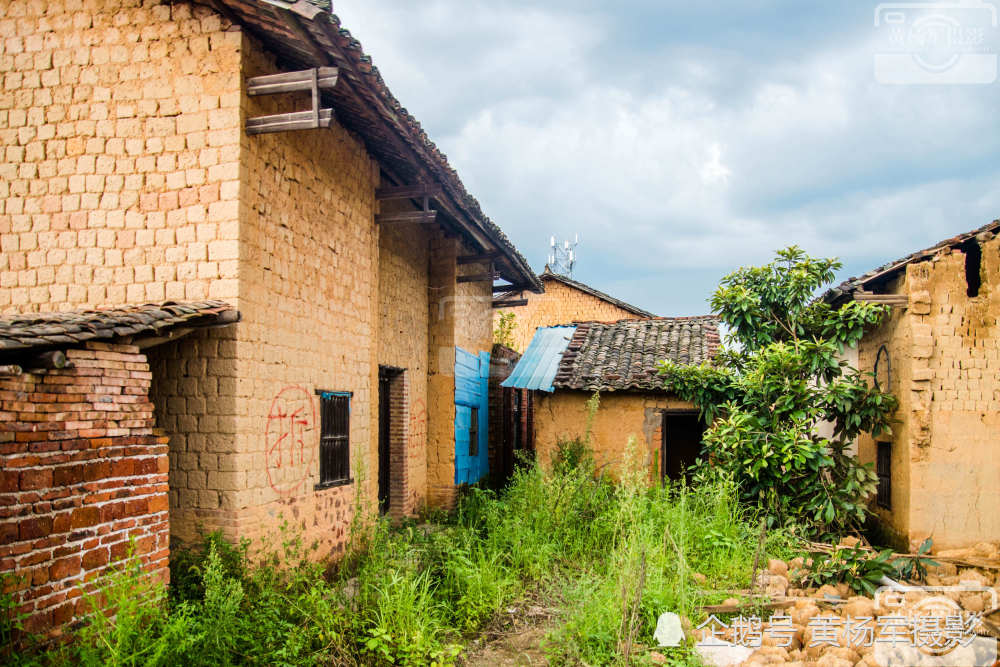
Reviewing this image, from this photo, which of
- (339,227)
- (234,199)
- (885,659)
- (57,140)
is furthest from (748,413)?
(57,140)

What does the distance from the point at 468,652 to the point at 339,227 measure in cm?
450

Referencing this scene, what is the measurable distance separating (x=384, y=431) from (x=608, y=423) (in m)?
3.69

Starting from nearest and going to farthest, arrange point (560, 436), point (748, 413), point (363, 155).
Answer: point (363, 155)
point (748, 413)
point (560, 436)

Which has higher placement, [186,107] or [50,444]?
[186,107]

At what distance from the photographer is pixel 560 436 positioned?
10.9 m

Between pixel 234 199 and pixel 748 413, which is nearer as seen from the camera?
pixel 234 199

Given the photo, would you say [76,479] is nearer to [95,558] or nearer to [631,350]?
[95,558]

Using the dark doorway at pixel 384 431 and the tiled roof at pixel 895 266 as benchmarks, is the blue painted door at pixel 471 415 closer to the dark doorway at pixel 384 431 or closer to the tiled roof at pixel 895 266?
the dark doorway at pixel 384 431

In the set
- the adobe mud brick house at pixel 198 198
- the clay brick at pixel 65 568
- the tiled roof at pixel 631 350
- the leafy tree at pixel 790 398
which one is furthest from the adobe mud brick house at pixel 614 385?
the clay brick at pixel 65 568

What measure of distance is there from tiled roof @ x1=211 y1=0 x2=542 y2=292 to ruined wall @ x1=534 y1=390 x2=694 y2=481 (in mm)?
3489

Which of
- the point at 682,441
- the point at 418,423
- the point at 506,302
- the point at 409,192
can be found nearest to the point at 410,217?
the point at 409,192

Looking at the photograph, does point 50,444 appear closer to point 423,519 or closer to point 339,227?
point 339,227

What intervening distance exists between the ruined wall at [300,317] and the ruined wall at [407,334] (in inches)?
42.7

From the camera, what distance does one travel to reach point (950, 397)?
8391mm
